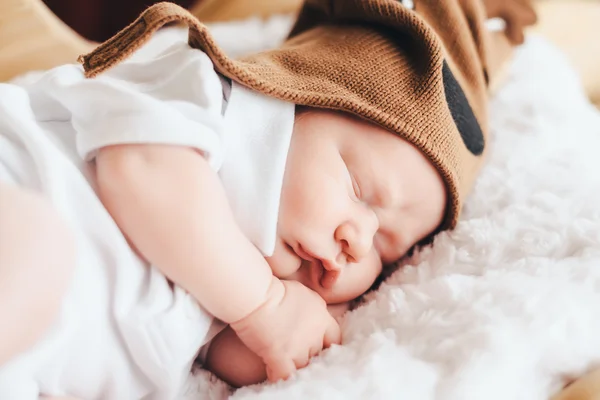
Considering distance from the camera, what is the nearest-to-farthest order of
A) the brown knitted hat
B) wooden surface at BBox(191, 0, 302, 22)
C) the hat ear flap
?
the brown knitted hat, the hat ear flap, wooden surface at BBox(191, 0, 302, 22)

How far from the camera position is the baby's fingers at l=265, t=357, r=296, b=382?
27.3 inches

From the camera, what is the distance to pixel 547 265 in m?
0.76

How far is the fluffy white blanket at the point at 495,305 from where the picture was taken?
63 centimetres

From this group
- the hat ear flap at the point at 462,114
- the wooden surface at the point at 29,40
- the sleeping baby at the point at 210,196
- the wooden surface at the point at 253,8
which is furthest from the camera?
A: the wooden surface at the point at 253,8

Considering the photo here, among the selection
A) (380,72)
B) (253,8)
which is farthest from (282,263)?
(253,8)

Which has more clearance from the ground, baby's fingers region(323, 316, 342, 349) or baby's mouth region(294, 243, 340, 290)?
baby's mouth region(294, 243, 340, 290)

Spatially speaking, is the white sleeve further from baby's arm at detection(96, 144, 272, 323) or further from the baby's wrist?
the baby's wrist

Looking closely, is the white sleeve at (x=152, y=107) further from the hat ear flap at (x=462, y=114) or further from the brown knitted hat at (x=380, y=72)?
the hat ear flap at (x=462, y=114)

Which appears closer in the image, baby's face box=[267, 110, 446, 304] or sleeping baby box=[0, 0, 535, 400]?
sleeping baby box=[0, 0, 535, 400]

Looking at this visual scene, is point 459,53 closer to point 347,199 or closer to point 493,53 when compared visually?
point 493,53

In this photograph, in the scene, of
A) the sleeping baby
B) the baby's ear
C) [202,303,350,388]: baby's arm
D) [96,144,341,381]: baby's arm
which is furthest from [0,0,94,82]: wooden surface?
the baby's ear

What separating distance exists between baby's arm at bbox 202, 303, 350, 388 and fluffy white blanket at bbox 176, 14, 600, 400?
0.7 inches

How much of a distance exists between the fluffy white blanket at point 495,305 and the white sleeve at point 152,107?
0.82ft

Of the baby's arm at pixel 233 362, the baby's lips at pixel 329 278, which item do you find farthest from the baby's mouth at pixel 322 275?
the baby's arm at pixel 233 362
